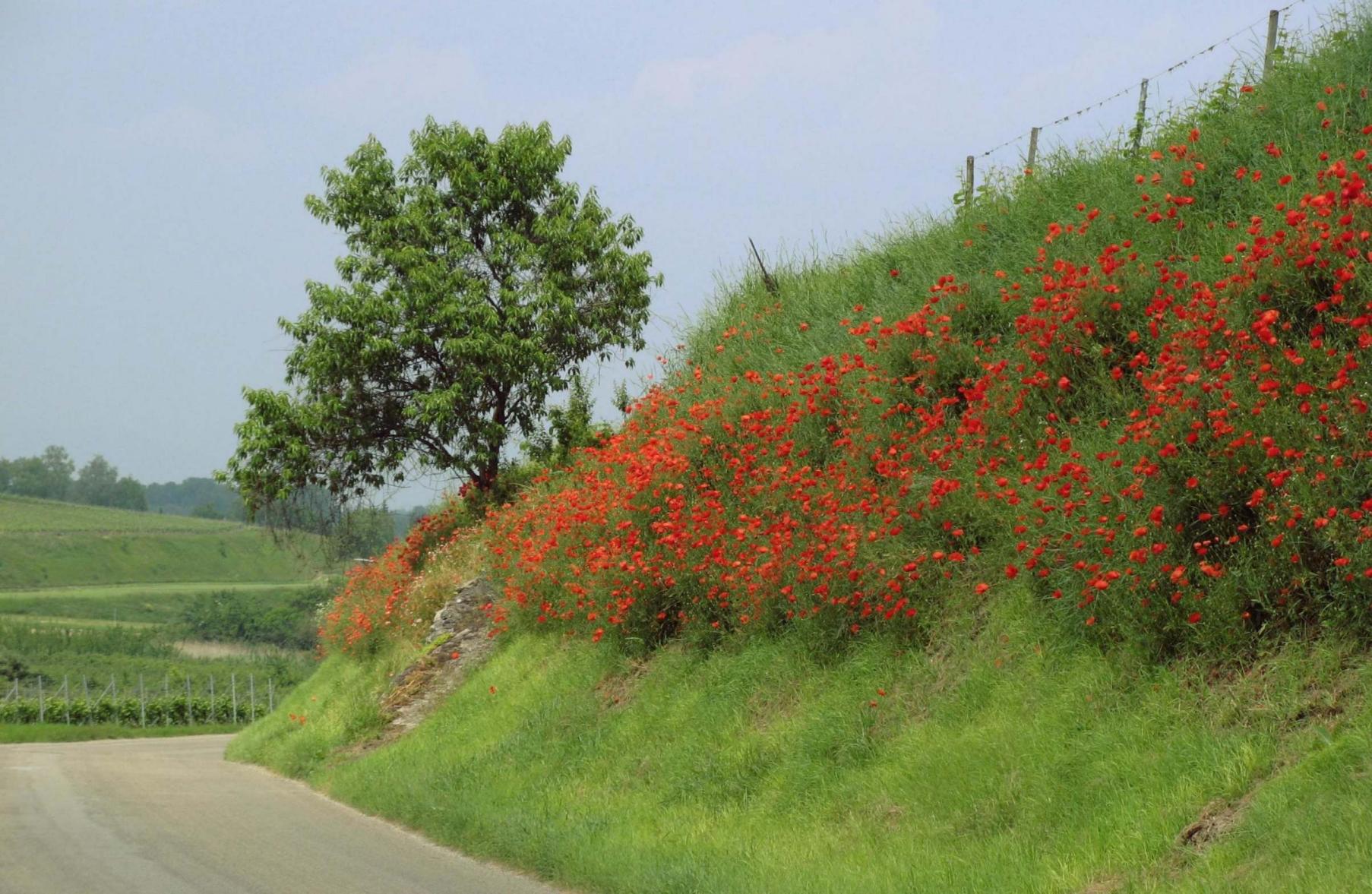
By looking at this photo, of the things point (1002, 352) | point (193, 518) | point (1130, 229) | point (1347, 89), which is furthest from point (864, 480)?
point (193, 518)

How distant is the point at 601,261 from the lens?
1009 inches

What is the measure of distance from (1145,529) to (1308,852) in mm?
2662

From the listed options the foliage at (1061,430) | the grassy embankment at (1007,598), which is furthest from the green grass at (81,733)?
the foliage at (1061,430)

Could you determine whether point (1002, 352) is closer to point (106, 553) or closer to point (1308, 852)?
point (1308, 852)

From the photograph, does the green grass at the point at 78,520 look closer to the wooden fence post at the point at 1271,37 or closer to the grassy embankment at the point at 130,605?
the grassy embankment at the point at 130,605

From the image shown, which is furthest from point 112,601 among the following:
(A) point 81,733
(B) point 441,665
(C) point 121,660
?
(B) point 441,665

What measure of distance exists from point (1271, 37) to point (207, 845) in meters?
13.4

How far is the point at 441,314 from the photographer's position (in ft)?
78.0

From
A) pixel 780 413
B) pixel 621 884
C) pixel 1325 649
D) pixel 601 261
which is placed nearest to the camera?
pixel 1325 649

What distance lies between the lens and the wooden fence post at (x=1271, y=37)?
13695 millimetres

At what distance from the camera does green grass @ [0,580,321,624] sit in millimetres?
127188

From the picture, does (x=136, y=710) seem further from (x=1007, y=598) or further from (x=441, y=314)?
(x=1007, y=598)

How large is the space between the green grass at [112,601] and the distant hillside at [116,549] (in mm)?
4855

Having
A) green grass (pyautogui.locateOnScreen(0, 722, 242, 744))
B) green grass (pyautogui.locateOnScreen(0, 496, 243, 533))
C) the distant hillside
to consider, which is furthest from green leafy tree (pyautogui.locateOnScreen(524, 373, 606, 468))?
green grass (pyautogui.locateOnScreen(0, 496, 243, 533))
